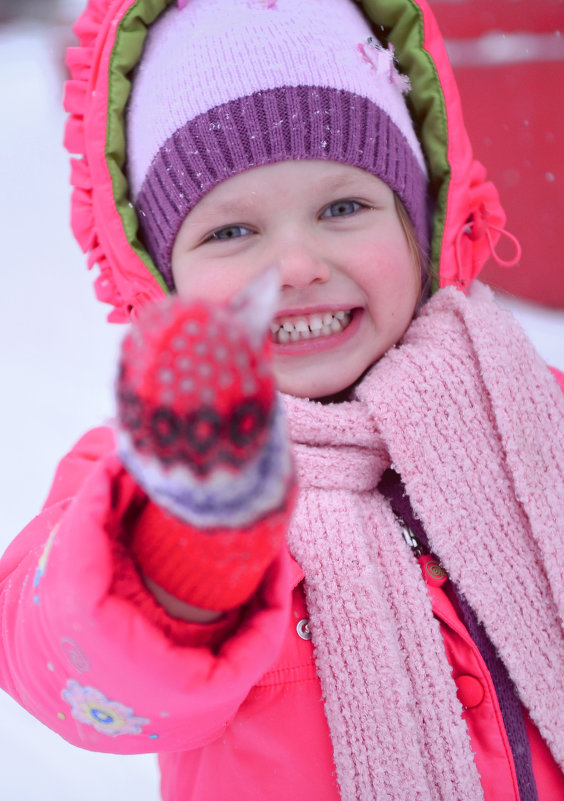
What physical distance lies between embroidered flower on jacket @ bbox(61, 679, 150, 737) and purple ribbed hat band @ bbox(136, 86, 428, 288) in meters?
0.51

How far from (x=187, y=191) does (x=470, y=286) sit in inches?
17.0

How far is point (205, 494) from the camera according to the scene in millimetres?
338

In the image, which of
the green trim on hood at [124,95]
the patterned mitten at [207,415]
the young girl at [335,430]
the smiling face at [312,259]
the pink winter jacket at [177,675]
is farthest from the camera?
the green trim on hood at [124,95]

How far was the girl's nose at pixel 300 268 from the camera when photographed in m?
0.75

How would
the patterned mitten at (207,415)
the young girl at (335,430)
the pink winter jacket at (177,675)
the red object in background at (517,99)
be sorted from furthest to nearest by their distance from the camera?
the red object in background at (517,99), the young girl at (335,430), the pink winter jacket at (177,675), the patterned mitten at (207,415)

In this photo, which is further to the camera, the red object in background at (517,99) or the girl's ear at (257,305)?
the red object in background at (517,99)

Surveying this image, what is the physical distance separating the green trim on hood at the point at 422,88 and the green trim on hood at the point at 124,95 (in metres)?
0.29

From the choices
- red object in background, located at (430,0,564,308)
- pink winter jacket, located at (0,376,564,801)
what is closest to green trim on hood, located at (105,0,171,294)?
pink winter jacket, located at (0,376,564,801)

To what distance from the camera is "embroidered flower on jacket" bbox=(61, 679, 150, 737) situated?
51 centimetres

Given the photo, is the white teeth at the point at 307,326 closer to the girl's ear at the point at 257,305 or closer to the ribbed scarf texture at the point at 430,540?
the ribbed scarf texture at the point at 430,540

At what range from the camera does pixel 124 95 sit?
919mm

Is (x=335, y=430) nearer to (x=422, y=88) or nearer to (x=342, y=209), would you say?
(x=342, y=209)

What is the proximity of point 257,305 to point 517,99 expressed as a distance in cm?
151

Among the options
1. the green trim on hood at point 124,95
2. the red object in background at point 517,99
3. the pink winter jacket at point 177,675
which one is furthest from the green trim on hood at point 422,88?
the red object in background at point 517,99
